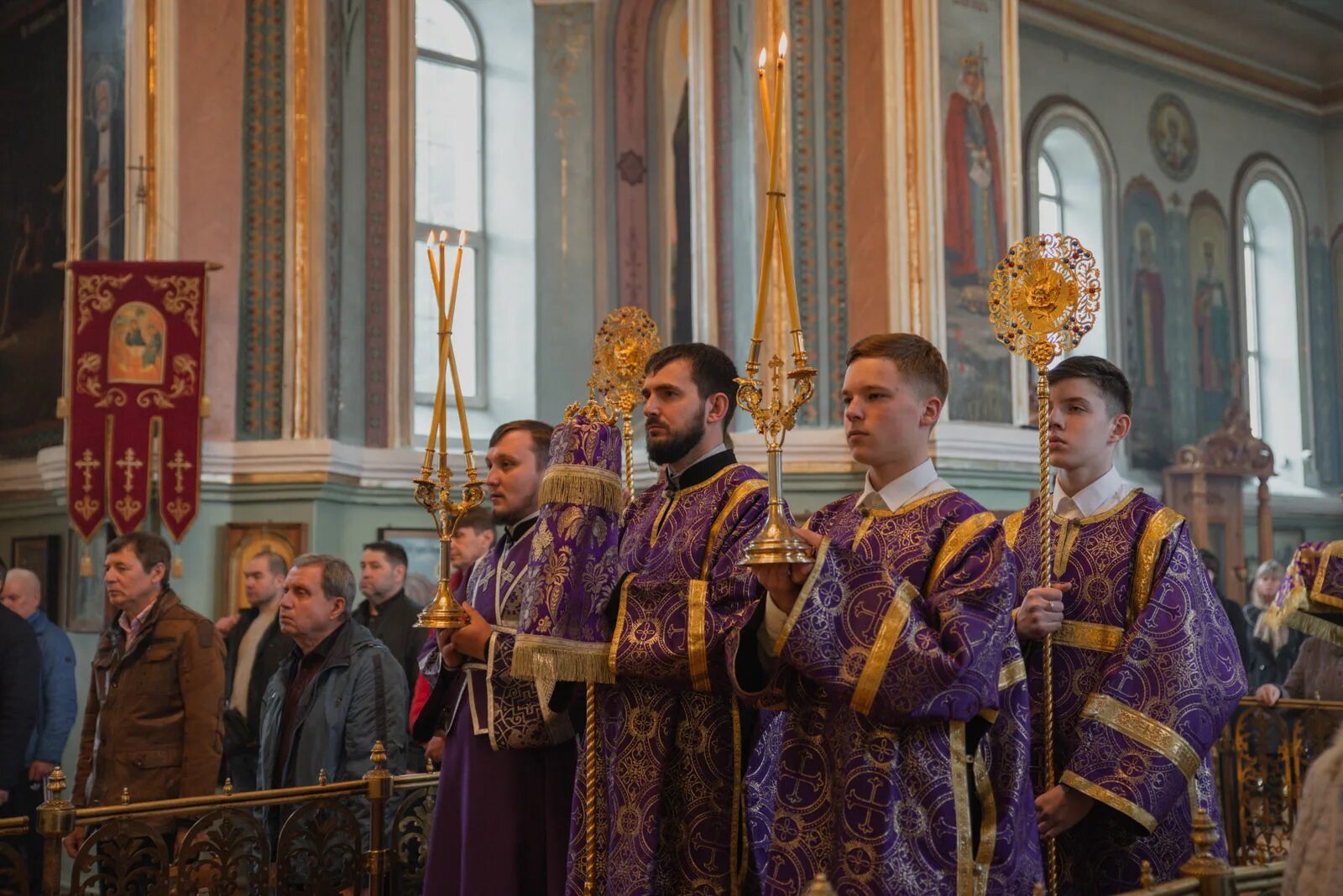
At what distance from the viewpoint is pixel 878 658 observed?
2.61 m

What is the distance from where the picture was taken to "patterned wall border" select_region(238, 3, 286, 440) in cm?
900

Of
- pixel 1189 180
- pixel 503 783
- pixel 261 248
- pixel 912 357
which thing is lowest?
pixel 503 783

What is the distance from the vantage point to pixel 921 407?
2992 millimetres

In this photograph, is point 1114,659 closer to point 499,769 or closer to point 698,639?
point 698,639

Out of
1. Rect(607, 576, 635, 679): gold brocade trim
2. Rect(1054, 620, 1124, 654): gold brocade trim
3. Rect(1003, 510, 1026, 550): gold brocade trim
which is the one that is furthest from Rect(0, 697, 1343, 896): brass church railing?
Rect(607, 576, 635, 679): gold brocade trim

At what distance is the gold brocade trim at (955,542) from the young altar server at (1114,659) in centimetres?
46

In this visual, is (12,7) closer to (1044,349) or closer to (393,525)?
(393,525)

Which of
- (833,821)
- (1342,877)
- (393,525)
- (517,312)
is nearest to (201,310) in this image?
(393,525)

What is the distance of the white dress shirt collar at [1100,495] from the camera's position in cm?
353

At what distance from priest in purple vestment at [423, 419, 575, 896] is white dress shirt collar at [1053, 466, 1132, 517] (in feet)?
4.39

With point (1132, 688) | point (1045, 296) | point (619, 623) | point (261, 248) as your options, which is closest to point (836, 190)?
point (261, 248)

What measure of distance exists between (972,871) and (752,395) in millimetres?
956

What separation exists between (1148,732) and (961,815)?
0.71 meters

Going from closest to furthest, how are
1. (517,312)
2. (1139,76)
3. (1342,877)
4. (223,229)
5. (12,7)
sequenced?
(1342,877) < (223,229) < (12,7) < (517,312) < (1139,76)
